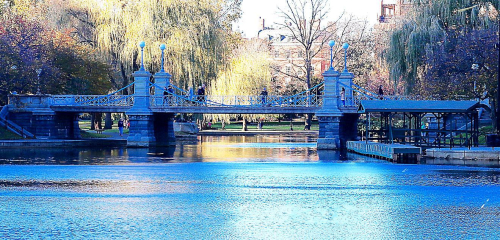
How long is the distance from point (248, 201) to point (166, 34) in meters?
38.1

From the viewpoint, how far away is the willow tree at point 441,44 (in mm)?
43219

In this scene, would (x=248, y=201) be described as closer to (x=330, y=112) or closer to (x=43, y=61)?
(x=330, y=112)

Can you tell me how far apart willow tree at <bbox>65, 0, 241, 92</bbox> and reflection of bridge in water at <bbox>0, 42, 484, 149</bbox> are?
4251 millimetres

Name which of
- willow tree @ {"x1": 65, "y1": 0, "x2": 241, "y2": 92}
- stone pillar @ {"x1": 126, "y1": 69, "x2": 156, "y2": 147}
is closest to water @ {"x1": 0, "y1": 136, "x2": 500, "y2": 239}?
stone pillar @ {"x1": 126, "y1": 69, "x2": 156, "y2": 147}

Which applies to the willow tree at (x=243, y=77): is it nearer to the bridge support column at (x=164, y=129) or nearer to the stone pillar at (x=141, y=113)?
the bridge support column at (x=164, y=129)

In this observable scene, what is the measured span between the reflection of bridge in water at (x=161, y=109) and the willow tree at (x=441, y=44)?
223cm

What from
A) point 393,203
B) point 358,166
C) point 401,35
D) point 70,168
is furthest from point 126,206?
point 401,35

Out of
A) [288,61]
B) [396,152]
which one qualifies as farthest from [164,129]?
[288,61]

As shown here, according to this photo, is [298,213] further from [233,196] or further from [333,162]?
[333,162]

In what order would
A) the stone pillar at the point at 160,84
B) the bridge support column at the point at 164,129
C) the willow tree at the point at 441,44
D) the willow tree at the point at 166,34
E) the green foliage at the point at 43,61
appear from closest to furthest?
the willow tree at the point at 441,44 < the stone pillar at the point at 160,84 < the bridge support column at the point at 164,129 < the green foliage at the point at 43,61 < the willow tree at the point at 166,34

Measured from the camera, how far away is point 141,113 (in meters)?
47.5

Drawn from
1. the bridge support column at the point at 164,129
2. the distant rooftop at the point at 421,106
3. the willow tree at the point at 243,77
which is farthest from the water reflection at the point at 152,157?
the willow tree at the point at 243,77

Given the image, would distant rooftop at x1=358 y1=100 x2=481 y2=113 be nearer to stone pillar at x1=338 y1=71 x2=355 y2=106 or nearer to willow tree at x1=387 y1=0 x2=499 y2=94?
willow tree at x1=387 y1=0 x2=499 y2=94

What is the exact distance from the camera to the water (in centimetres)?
1424
